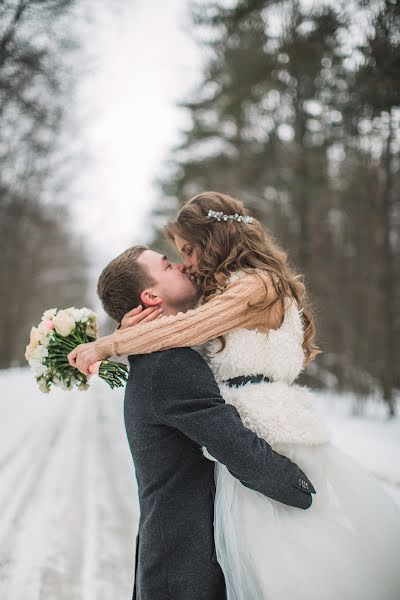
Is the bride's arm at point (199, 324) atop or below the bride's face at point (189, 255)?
below

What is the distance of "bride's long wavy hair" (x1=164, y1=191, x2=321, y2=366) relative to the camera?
2.14 m

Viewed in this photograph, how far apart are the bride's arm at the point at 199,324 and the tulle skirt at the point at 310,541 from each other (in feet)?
1.66

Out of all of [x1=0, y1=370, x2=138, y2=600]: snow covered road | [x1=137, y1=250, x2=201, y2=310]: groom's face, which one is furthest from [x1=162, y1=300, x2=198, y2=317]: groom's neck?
[x1=0, y1=370, x2=138, y2=600]: snow covered road

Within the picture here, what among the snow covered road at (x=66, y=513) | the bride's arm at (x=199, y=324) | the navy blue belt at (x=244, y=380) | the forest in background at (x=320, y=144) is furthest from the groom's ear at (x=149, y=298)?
the forest in background at (x=320, y=144)

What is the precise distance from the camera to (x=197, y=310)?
1.91 metres

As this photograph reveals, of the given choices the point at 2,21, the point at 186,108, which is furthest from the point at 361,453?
the point at 186,108

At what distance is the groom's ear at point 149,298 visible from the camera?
6.82 feet

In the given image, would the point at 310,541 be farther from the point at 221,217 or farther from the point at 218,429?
the point at 221,217

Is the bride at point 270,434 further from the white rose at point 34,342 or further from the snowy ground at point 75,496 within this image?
the snowy ground at point 75,496

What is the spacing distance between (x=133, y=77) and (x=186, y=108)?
657cm

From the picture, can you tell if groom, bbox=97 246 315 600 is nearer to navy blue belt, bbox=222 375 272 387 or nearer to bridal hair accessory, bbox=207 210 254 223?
navy blue belt, bbox=222 375 272 387

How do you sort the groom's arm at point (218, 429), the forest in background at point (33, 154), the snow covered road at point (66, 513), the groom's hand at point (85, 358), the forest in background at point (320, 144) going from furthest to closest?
the forest in background at point (33, 154)
the forest in background at point (320, 144)
the snow covered road at point (66, 513)
the groom's hand at point (85, 358)
the groom's arm at point (218, 429)

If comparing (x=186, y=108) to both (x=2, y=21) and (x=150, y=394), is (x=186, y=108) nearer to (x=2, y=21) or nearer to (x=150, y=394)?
(x=2, y=21)

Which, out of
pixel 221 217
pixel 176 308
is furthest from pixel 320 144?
pixel 176 308
